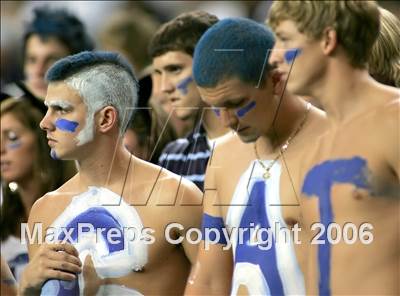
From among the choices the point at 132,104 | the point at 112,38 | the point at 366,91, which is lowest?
the point at 112,38

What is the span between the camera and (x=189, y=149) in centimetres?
509

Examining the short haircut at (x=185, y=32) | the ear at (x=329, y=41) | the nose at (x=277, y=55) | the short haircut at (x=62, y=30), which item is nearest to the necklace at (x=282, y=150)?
the nose at (x=277, y=55)

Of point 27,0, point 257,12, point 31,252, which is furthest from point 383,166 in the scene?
point 27,0

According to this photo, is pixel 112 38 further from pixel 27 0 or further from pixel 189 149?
pixel 189 149

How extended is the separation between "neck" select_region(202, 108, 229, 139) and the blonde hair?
1.08m

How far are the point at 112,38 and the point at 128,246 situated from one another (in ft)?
8.54

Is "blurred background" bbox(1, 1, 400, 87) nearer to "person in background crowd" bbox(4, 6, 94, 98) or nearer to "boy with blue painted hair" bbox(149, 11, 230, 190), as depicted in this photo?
"person in background crowd" bbox(4, 6, 94, 98)

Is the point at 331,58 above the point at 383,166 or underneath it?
above

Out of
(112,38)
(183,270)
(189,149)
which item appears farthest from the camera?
(112,38)

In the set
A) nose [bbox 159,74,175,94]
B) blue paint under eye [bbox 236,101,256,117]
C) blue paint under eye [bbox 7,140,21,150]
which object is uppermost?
blue paint under eye [bbox 236,101,256,117]

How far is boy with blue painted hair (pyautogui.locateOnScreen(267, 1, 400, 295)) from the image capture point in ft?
11.0

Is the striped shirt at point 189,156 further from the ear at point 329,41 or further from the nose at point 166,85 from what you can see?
the ear at point 329,41

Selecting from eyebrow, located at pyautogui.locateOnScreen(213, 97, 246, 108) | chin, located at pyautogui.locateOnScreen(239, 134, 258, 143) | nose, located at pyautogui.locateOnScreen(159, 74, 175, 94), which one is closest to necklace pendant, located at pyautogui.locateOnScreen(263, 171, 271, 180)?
chin, located at pyautogui.locateOnScreen(239, 134, 258, 143)

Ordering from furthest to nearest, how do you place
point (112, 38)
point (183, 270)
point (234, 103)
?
point (112, 38) < point (183, 270) < point (234, 103)
